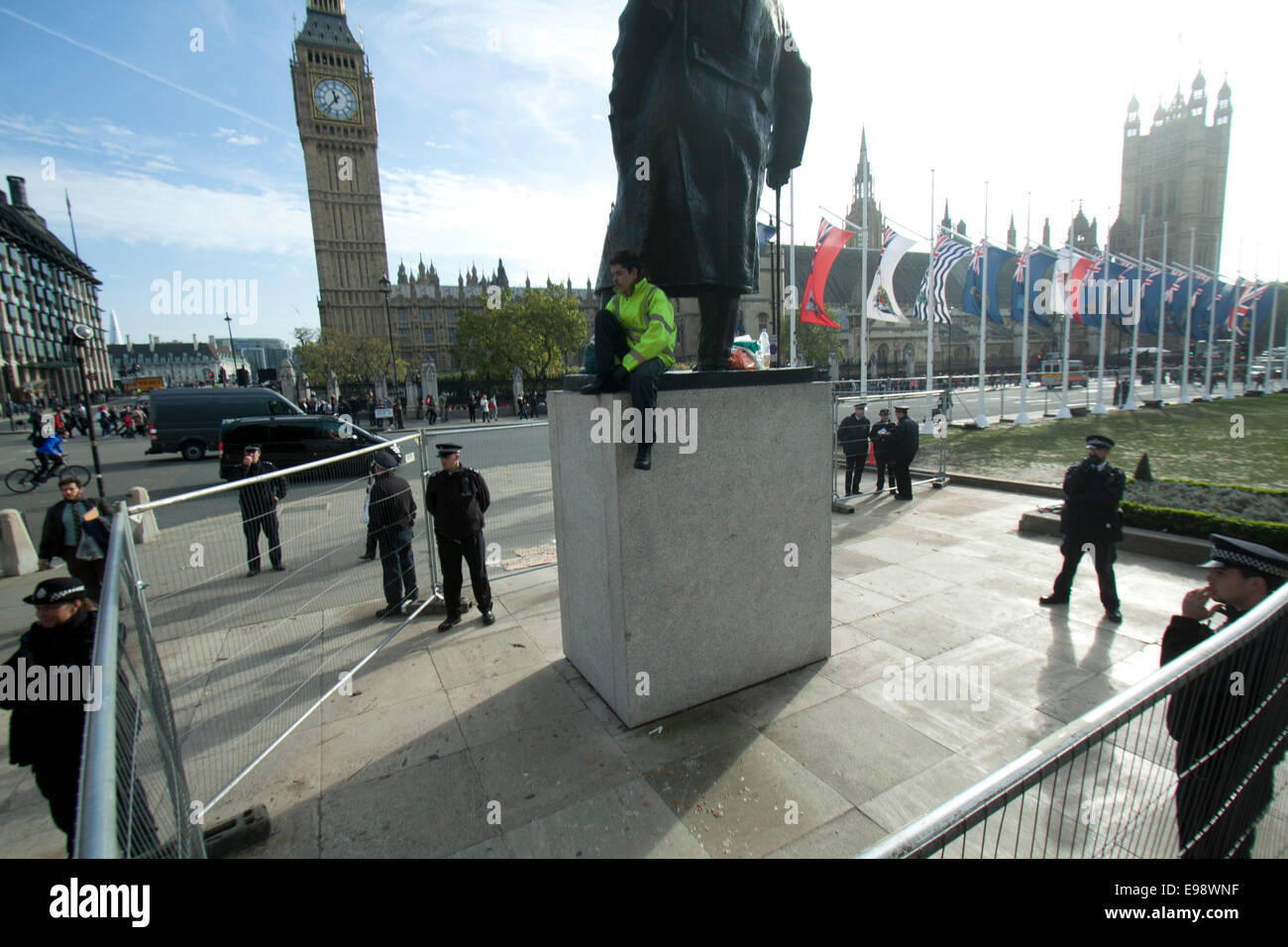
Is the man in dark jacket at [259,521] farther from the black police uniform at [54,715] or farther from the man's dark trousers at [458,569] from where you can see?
the man's dark trousers at [458,569]

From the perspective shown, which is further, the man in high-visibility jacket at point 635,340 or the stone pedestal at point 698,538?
the stone pedestal at point 698,538

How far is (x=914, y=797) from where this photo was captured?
135 inches

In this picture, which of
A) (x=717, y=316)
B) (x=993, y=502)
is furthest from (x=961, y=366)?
(x=717, y=316)

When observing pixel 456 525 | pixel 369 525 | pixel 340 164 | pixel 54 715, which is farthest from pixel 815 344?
pixel 340 164

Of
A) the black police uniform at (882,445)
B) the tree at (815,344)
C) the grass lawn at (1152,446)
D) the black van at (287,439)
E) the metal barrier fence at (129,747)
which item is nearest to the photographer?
Answer: the metal barrier fence at (129,747)

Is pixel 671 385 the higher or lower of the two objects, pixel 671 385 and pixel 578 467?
the higher

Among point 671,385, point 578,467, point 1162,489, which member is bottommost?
point 1162,489

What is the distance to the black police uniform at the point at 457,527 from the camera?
6086 millimetres

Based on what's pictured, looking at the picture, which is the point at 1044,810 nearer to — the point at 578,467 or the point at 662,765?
the point at 662,765

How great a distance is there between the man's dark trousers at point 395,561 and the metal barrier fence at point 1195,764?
5.37 m

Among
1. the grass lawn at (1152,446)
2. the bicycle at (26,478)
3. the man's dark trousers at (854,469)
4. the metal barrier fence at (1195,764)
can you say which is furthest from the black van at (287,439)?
the metal barrier fence at (1195,764)

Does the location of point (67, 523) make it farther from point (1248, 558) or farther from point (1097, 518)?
point (1097, 518)

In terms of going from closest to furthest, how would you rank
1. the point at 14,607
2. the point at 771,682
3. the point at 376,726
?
the point at 376,726 → the point at 771,682 → the point at 14,607
